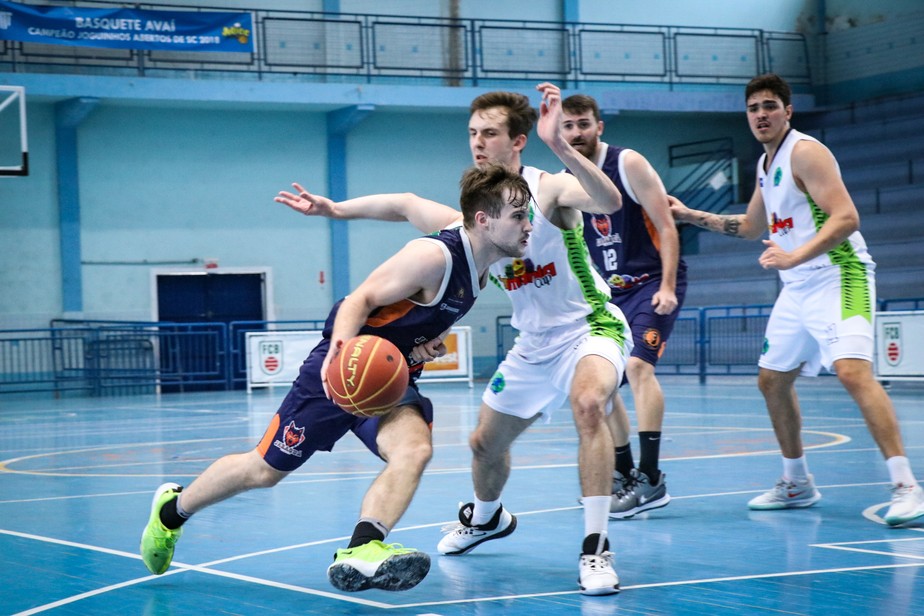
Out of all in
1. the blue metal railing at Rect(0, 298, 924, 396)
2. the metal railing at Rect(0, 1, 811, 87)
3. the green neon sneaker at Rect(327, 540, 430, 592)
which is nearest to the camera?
the green neon sneaker at Rect(327, 540, 430, 592)

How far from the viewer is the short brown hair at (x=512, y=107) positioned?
17.2ft

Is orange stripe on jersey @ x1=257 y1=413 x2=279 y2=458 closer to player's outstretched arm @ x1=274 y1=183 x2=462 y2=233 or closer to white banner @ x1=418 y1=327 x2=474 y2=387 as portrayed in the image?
player's outstretched arm @ x1=274 y1=183 x2=462 y2=233

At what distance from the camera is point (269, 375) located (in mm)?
19391

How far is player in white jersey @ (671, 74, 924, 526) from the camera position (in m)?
5.82

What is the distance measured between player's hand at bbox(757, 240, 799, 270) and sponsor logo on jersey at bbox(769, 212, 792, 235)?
0.46m

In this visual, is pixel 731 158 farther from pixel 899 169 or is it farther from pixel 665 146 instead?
pixel 899 169

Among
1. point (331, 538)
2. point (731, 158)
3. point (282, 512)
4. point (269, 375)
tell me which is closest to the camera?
point (331, 538)

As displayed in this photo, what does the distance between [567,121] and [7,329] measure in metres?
16.0

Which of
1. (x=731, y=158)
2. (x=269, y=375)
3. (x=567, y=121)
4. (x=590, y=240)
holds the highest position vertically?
(x=731, y=158)

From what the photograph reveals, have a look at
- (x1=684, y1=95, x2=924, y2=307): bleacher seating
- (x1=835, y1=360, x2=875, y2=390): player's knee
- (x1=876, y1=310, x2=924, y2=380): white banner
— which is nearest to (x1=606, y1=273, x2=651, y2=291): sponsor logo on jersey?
(x1=835, y1=360, x2=875, y2=390): player's knee

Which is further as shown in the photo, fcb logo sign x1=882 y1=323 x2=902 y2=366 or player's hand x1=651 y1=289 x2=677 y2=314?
fcb logo sign x1=882 y1=323 x2=902 y2=366

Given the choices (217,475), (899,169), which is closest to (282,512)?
(217,475)

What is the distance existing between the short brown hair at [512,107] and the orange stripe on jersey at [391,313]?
1069 mm

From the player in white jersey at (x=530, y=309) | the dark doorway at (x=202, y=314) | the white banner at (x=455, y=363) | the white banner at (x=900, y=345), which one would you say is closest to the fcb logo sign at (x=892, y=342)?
the white banner at (x=900, y=345)
